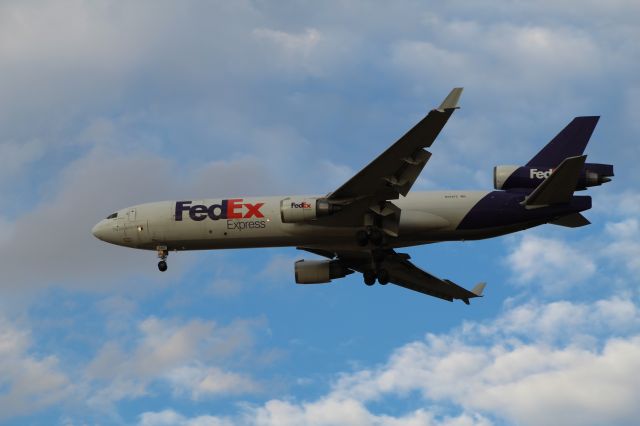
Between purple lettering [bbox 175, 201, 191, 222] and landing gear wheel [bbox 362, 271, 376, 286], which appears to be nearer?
purple lettering [bbox 175, 201, 191, 222]

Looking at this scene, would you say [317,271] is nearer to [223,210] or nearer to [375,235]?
[375,235]

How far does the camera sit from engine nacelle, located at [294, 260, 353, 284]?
Result: 57.2m

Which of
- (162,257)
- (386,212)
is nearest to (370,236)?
(386,212)

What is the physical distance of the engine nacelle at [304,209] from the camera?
5044cm

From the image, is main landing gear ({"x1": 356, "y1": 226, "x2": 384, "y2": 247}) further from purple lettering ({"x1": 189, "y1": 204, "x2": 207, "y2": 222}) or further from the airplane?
purple lettering ({"x1": 189, "y1": 204, "x2": 207, "y2": 222})

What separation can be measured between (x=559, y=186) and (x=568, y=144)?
10.8ft

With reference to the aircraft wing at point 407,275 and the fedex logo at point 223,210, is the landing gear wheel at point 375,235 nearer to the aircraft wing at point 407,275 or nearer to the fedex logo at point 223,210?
the aircraft wing at point 407,275

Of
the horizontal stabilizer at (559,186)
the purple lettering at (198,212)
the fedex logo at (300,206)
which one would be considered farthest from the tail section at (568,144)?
the purple lettering at (198,212)

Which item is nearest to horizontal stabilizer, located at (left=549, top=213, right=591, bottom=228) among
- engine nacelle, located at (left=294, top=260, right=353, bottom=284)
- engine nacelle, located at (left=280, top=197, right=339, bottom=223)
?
engine nacelle, located at (left=280, top=197, right=339, bottom=223)

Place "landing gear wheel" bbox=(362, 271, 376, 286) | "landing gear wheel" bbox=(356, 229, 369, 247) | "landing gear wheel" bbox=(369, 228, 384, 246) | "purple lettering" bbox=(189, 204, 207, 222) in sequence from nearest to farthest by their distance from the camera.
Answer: "landing gear wheel" bbox=(369, 228, 384, 246) → "landing gear wheel" bbox=(356, 229, 369, 247) → "purple lettering" bbox=(189, 204, 207, 222) → "landing gear wheel" bbox=(362, 271, 376, 286)

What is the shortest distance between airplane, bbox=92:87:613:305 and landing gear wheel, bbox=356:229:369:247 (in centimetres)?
4

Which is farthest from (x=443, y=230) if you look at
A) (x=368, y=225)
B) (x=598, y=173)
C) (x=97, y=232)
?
(x=97, y=232)

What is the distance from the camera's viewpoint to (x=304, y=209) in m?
50.4

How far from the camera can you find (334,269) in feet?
188
